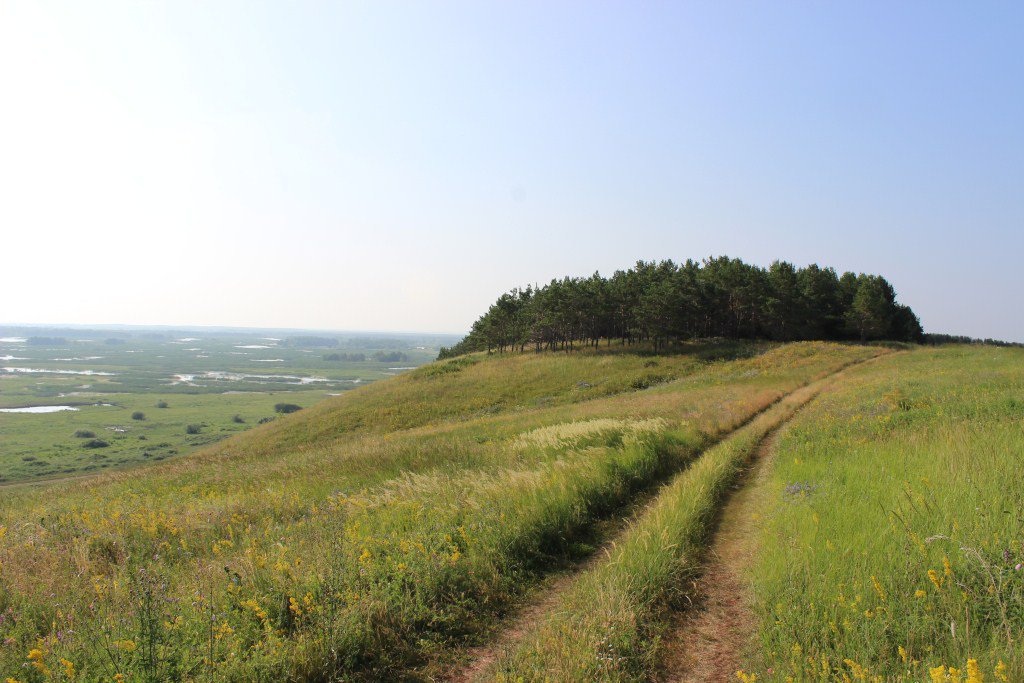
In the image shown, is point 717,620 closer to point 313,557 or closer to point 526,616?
point 526,616

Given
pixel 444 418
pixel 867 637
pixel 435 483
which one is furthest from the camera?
pixel 444 418

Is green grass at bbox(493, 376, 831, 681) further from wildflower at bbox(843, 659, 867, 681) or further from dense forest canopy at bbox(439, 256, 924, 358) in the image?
dense forest canopy at bbox(439, 256, 924, 358)

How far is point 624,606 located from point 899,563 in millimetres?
2790

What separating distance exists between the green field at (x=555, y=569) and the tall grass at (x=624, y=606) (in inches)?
1.2

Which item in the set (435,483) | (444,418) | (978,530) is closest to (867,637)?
(978,530)

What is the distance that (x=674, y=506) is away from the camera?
768cm

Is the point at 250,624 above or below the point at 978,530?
below

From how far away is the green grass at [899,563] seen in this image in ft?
12.9

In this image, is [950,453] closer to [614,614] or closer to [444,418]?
[614,614]

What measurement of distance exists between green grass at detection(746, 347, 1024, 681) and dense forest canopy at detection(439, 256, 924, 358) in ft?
174

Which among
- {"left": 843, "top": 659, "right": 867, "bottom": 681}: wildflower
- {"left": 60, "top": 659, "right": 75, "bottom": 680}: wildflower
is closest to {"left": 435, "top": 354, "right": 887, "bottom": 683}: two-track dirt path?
{"left": 843, "top": 659, "right": 867, "bottom": 681}: wildflower

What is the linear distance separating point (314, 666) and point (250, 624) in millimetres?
964

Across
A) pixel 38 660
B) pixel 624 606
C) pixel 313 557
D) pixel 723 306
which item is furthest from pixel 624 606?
pixel 723 306

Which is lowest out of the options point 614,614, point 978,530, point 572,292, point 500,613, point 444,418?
point 444,418
